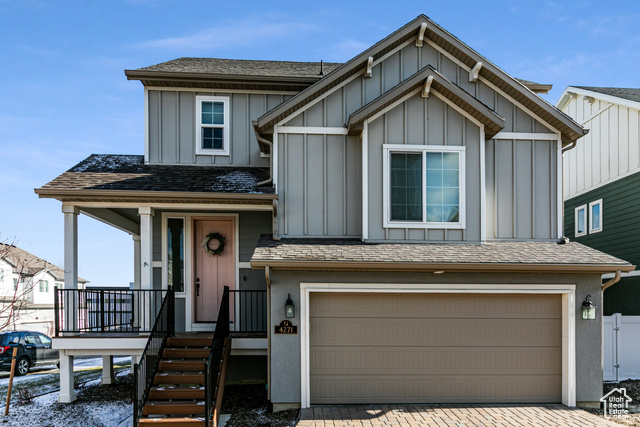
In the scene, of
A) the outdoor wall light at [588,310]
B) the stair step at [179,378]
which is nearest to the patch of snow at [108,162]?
the stair step at [179,378]

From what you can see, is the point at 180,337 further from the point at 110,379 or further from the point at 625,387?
the point at 625,387

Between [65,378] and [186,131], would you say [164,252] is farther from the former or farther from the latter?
[65,378]

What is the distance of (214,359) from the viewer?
284 inches

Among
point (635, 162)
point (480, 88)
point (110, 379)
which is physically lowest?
point (110, 379)

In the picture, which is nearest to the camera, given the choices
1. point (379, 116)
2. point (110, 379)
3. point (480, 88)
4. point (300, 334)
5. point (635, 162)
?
point (300, 334)

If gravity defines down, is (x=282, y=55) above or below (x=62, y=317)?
above

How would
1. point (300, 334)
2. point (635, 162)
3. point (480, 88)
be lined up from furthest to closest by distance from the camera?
point (635, 162), point (480, 88), point (300, 334)

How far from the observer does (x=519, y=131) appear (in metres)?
8.93

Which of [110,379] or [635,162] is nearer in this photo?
[110,379]

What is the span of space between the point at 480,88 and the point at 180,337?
731 centimetres

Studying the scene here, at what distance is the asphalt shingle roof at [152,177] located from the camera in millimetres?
8656

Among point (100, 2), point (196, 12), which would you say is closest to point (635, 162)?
point (196, 12)

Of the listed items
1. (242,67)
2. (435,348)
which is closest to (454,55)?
(242,67)

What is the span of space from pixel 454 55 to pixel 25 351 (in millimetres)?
13825
